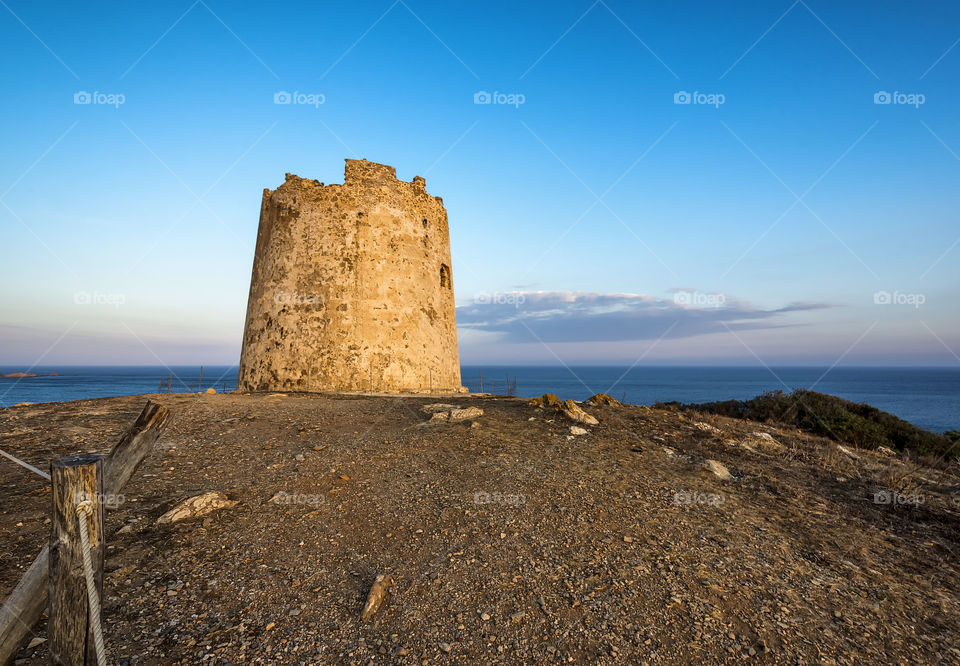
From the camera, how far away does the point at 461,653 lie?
3.41 metres

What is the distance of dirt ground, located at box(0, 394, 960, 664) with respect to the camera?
11.5 feet

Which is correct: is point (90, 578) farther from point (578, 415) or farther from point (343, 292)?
point (343, 292)

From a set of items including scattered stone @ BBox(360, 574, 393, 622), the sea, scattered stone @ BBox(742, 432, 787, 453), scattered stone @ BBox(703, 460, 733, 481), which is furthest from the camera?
the sea

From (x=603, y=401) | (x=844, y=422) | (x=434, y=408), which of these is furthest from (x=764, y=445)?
(x=844, y=422)

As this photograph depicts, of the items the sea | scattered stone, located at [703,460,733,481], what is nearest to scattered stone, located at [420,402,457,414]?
scattered stone, located at [703,460,733,481]

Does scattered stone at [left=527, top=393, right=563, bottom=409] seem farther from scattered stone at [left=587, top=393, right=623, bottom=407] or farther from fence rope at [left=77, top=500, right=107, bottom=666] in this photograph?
fence rope at [left=77, top=500, right=107, bottom=666]

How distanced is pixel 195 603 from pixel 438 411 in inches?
240

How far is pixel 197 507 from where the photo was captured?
17.5 ft

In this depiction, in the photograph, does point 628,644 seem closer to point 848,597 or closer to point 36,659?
point 848,597

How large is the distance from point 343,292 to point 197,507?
30.2 feet

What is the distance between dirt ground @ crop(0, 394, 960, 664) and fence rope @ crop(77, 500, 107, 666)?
27.9 inches

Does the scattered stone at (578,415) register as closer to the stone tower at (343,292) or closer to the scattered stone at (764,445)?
the scattered stone at (764,445)

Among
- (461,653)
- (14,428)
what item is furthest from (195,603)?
(14,428)

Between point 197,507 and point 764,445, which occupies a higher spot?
point 197,507
